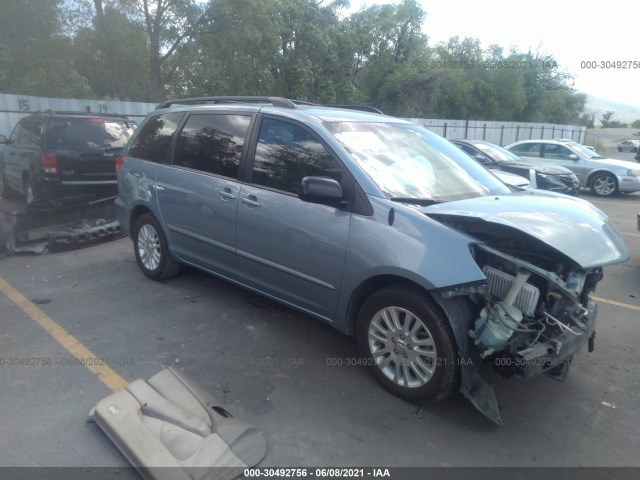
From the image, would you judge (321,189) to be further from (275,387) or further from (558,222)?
(558,222)

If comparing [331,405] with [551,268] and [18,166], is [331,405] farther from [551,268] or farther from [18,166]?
[18,166]

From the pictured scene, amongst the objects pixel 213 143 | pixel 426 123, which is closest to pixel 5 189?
pixel 213 143

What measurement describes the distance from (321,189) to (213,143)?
1653mm

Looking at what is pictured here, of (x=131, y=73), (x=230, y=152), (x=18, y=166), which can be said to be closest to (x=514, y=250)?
(x=230, y=152)

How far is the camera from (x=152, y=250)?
5363 millimetres

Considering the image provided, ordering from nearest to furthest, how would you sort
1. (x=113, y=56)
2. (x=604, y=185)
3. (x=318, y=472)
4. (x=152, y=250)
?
(x=318, y=472) → (x=152, y=250) → (x=604, y=185) → (x=113, y=56)

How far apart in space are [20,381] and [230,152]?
2.39m

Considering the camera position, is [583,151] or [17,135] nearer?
[17,135]

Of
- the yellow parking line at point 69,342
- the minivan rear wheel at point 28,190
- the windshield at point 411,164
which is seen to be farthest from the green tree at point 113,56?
the windshield at point 411,164

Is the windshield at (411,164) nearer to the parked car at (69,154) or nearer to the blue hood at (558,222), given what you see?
the blue hood at (558,222)

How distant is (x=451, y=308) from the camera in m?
3.04

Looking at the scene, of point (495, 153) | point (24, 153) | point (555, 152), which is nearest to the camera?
point (24, 153)

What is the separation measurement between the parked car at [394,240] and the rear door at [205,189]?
16mm

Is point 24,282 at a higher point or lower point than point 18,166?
lower
